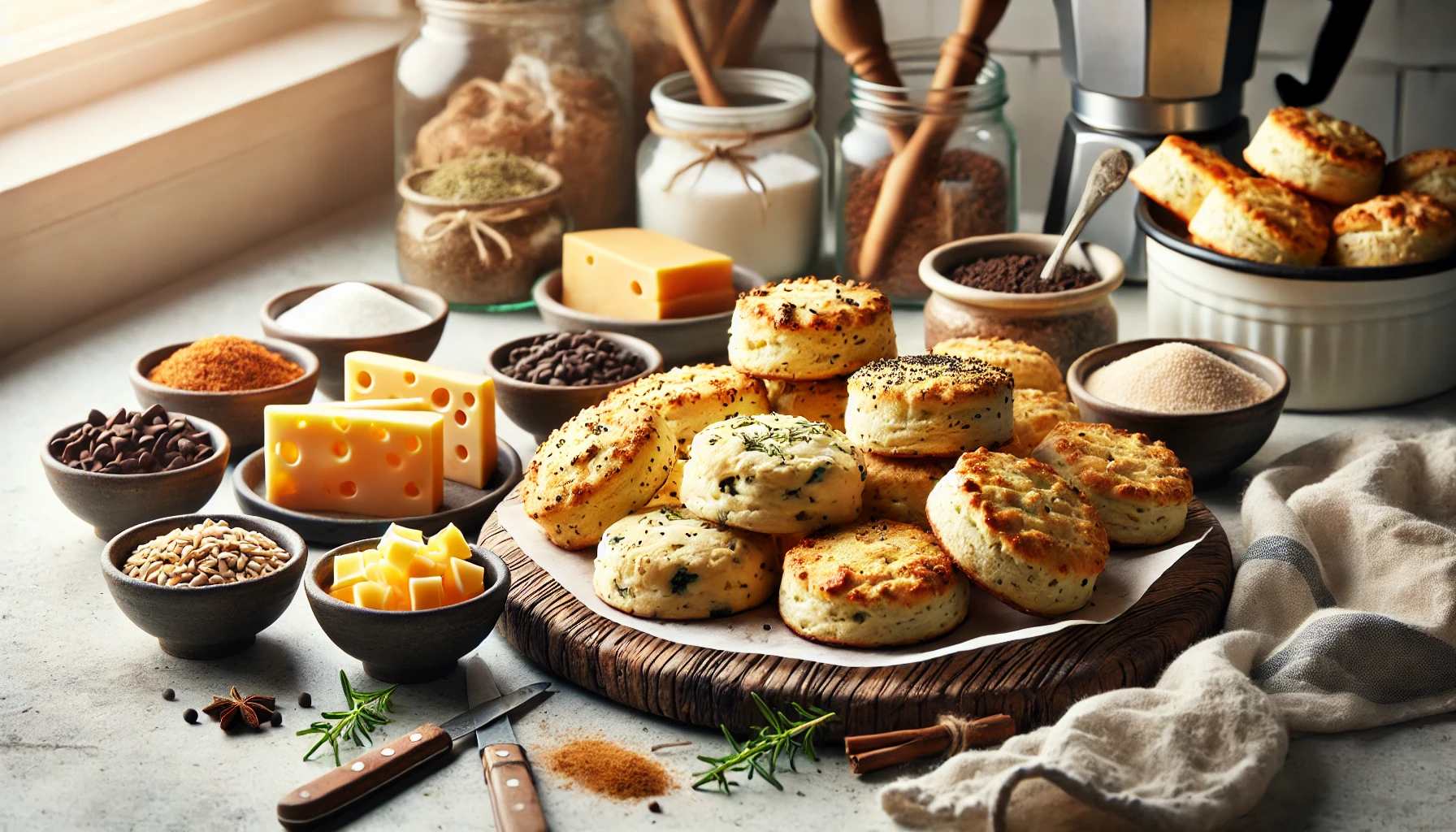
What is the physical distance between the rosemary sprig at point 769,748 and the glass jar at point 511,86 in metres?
1.44

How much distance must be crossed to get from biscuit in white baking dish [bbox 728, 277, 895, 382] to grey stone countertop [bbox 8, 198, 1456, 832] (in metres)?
0.44

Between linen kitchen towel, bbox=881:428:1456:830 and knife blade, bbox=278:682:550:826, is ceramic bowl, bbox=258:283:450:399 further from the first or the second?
linen kitchen towel, bbox=881:428:1456:830

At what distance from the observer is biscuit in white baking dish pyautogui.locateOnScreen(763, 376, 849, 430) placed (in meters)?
1.71

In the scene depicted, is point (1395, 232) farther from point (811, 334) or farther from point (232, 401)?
point (232, 401)

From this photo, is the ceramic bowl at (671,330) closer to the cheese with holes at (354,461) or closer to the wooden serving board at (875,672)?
the cheese with holes at (354,461)

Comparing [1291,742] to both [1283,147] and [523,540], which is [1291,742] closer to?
[523,540]

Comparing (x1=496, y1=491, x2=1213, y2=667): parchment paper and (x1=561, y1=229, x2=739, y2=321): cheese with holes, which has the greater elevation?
(x1=561, y1=229, x2=739, y2=321): cheese with holes

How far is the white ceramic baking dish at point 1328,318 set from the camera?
6.47 ft

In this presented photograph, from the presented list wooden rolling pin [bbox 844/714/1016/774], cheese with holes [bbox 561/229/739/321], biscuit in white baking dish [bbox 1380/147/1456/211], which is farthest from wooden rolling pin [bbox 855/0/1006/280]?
wooden rolling pin [bbox 844/714/1016/774]

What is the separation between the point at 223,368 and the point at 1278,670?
133 cm

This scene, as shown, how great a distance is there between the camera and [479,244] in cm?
242

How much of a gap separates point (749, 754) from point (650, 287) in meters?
1.04

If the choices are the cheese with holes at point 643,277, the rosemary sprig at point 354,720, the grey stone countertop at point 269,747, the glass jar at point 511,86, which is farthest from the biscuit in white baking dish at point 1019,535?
the glass jar at point 511,86

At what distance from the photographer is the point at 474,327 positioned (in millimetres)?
2451
